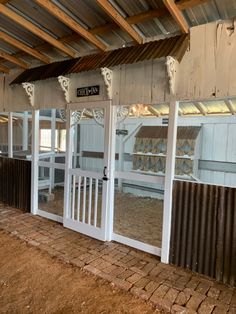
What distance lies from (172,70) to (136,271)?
2.33m

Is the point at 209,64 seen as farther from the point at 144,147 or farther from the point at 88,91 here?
the point at 144,147

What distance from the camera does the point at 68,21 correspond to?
10.1 feet

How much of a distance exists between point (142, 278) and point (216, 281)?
81 centimetres

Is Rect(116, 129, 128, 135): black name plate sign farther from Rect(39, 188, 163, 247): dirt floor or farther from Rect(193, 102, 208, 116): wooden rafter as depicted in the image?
Rect(193, 102, 208, 116): wooden rafter

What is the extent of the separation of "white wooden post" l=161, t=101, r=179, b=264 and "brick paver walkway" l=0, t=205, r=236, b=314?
0.75ft

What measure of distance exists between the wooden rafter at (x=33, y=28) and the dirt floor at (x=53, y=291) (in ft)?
9.68

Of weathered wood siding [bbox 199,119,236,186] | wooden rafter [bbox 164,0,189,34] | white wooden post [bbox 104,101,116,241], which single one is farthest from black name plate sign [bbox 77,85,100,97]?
weathered wood siding [bbox 199,119,236,186]

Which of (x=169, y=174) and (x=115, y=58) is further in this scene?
(x=115, y=58)

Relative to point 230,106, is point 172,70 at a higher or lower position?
higher

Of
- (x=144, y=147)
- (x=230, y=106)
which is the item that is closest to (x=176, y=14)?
(x=230, y=106)

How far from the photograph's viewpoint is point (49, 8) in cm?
285

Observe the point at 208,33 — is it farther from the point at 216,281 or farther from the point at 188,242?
the point at 216,281

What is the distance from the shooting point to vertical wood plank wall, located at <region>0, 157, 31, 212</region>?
16.2ft

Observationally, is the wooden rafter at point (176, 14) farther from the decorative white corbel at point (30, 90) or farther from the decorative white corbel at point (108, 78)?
the decorative white corbel at point (30, 90)
